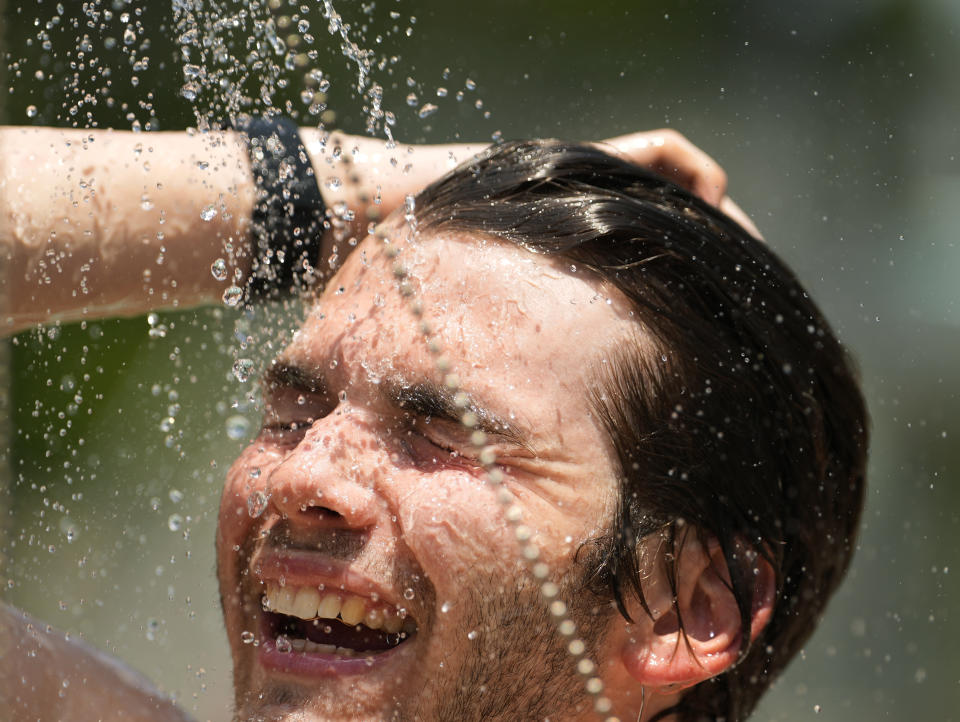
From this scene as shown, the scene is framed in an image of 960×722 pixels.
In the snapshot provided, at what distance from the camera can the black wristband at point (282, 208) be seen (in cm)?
215

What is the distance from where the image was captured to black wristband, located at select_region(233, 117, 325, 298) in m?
2.15

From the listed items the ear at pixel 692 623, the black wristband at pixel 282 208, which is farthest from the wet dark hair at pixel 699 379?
the black wristband at pixel 282 208

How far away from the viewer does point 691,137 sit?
2867 millimetres

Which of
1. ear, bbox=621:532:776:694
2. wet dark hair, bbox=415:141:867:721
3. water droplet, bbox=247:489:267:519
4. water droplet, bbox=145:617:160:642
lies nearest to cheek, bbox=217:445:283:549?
water droplet, bbox=247:489:267:519

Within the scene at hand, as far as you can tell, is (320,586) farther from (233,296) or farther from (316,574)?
(233,296)

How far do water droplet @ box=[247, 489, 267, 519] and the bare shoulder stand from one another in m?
0.53

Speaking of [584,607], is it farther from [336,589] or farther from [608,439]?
[336,589]

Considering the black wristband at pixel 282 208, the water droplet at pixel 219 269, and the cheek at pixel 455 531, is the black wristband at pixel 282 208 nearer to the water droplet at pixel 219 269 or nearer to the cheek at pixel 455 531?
the water droplet at pixel 219 269

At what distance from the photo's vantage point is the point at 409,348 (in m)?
1.75

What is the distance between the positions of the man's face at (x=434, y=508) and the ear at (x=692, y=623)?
10cm

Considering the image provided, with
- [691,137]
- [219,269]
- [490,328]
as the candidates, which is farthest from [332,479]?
[691,137]

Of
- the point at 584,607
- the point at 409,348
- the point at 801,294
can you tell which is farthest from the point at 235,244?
the point at 801,294

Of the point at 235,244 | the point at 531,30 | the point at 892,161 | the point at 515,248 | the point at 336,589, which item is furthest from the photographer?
the point at 531,30

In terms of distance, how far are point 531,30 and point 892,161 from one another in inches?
51.0
